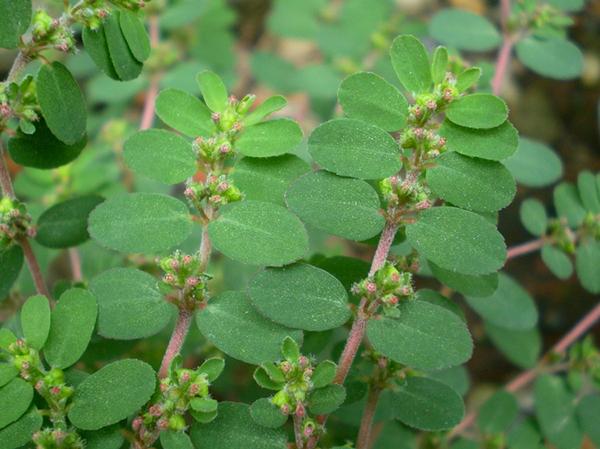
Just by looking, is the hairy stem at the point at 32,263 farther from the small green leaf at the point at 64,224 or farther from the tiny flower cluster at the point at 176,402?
the tiny flower cluster at the point at 176,402

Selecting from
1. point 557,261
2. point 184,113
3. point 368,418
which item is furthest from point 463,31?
point 368,418

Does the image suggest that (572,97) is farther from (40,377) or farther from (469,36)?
(40,377)

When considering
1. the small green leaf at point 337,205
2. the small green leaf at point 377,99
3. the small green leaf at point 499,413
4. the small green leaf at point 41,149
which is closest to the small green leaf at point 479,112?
the small green leaf at point 377,99

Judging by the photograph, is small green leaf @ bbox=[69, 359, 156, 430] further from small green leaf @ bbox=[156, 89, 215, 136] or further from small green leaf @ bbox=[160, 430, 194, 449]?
small green leaf @ bbox=[156, 89, 215, 136]

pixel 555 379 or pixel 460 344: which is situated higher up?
pixel 460 344

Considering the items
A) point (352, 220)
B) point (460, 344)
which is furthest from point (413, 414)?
point (352, 220)
